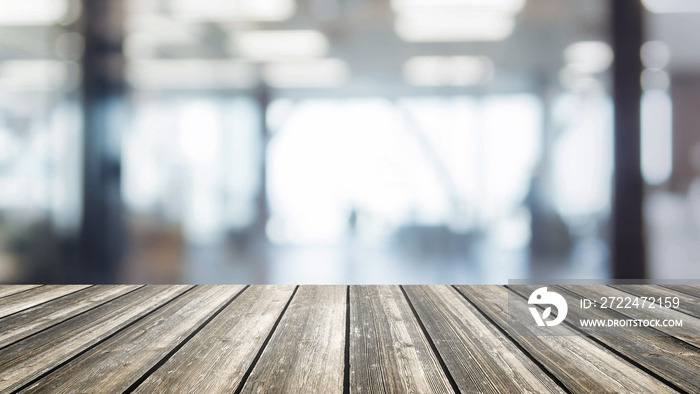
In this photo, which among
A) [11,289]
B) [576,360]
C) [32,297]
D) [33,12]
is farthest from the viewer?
[33,12]

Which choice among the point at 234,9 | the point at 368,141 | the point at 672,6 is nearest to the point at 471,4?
the point at 368,141

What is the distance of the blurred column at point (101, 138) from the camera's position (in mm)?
1555

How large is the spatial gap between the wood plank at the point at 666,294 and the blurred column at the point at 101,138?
68.0 inches

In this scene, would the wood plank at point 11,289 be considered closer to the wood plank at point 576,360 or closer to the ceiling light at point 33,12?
the ceiling light at point 33,12

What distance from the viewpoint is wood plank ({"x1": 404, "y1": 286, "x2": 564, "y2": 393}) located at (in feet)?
2.29

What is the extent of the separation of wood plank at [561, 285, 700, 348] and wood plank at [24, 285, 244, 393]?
1022mm

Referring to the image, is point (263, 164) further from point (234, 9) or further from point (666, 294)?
point (666, 294)

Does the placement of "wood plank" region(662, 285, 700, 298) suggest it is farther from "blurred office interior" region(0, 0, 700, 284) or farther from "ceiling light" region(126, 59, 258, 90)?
"ceiling light" region(126, 59, 258, 90)

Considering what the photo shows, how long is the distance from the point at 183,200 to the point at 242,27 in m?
0.64

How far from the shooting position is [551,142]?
1528 millimetres

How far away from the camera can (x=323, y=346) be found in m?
0.87

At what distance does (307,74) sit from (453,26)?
529 millimetres

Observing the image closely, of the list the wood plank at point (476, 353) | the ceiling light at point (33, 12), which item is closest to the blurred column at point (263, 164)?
the wood plank at point (476, 353)

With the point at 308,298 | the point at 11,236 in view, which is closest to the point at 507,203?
the point at 308,298
